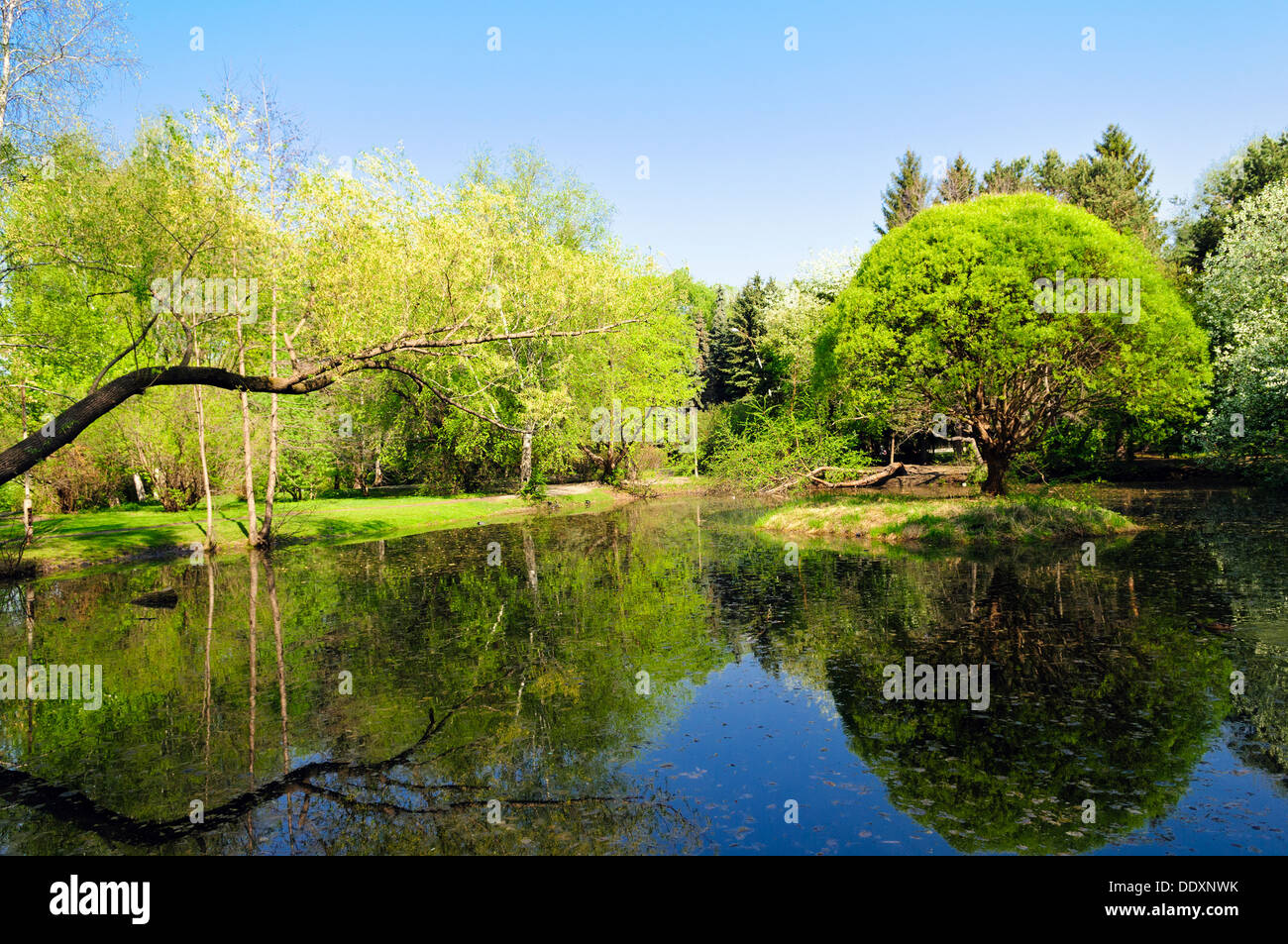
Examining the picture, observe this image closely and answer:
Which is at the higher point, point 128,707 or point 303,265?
point 303,265

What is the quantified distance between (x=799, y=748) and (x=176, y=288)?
679 inches

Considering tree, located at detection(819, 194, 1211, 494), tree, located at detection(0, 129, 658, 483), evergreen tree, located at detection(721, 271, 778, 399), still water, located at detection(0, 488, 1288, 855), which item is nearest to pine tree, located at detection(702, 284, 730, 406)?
evergreen tree, located at detection(721, 271, 778, 399)

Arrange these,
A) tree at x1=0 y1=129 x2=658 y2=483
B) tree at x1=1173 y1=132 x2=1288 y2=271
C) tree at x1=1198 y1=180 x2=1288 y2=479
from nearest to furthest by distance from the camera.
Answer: tree at x1=0 y1=129 x2=658 y2=483 < tree at x1=1198 y1=180 x2=1288 y2=479 < tree at x1=1173 y1=132 x2=1288 y2=271

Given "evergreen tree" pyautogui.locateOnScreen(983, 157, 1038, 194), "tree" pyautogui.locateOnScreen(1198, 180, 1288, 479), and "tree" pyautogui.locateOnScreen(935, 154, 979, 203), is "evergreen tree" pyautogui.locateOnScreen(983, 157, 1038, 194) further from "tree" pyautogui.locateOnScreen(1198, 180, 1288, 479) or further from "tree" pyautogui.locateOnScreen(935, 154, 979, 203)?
"tree" pyautogui.locateOnScreen(1198, 180, 1288, 479)

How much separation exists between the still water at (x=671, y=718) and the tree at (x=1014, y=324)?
10.5m

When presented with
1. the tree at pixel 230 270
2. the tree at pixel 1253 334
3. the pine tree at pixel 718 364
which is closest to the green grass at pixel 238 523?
the tree at pixel 230 270

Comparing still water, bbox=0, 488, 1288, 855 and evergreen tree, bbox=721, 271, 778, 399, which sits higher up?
evergreen tree, bbox=721, 271, 778, 399

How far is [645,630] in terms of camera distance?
1556 cm

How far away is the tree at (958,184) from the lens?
7535 centimetres

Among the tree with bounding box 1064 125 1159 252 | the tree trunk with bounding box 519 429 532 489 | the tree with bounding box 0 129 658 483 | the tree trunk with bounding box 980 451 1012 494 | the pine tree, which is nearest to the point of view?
the tree with bounding box 0 129 658 483

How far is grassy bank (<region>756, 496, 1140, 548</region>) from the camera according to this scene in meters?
26.4

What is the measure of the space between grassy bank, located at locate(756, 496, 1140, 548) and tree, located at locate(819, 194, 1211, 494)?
4.81 meters
